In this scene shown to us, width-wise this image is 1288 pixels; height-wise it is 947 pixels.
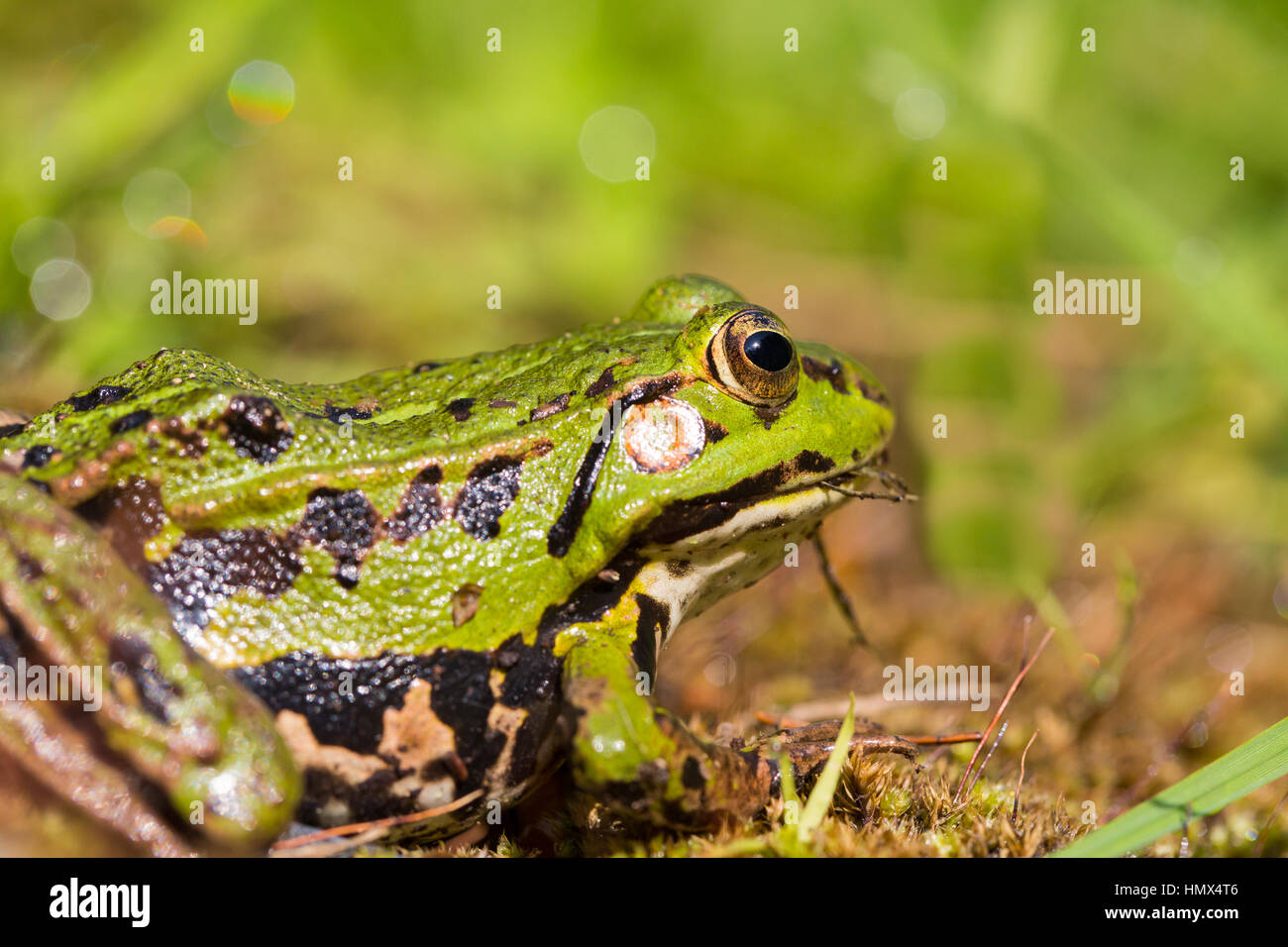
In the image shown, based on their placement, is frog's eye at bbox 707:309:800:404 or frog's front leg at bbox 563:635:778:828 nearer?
frog's front leg at bbox 563:635:778:828

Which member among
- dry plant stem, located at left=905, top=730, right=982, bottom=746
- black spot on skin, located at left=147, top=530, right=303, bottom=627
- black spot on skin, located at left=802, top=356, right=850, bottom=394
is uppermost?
black spot on skin, located at left=802, top=356, right=850, bottom=394

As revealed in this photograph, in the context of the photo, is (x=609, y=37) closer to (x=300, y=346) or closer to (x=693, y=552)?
(x=300, y=346)

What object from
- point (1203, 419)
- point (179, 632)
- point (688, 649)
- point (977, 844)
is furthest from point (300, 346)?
point (1203, 419)

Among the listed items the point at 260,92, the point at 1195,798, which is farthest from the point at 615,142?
the point at 1195,798

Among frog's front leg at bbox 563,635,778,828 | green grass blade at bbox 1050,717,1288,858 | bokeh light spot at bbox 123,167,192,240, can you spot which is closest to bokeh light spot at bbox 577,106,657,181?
bokeh light spot at bbox 123,167,192,240

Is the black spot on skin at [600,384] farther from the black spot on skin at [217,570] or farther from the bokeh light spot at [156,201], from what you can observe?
the bokeh light spot at [156,201]

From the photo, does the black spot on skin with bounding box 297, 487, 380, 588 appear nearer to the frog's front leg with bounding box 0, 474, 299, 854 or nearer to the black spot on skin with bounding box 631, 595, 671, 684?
the frog's front leg with bounding box 0, 474, 299, 854

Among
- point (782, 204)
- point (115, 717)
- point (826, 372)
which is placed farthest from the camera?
point (782, 204)

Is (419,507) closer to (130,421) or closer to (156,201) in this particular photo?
(130,421)
